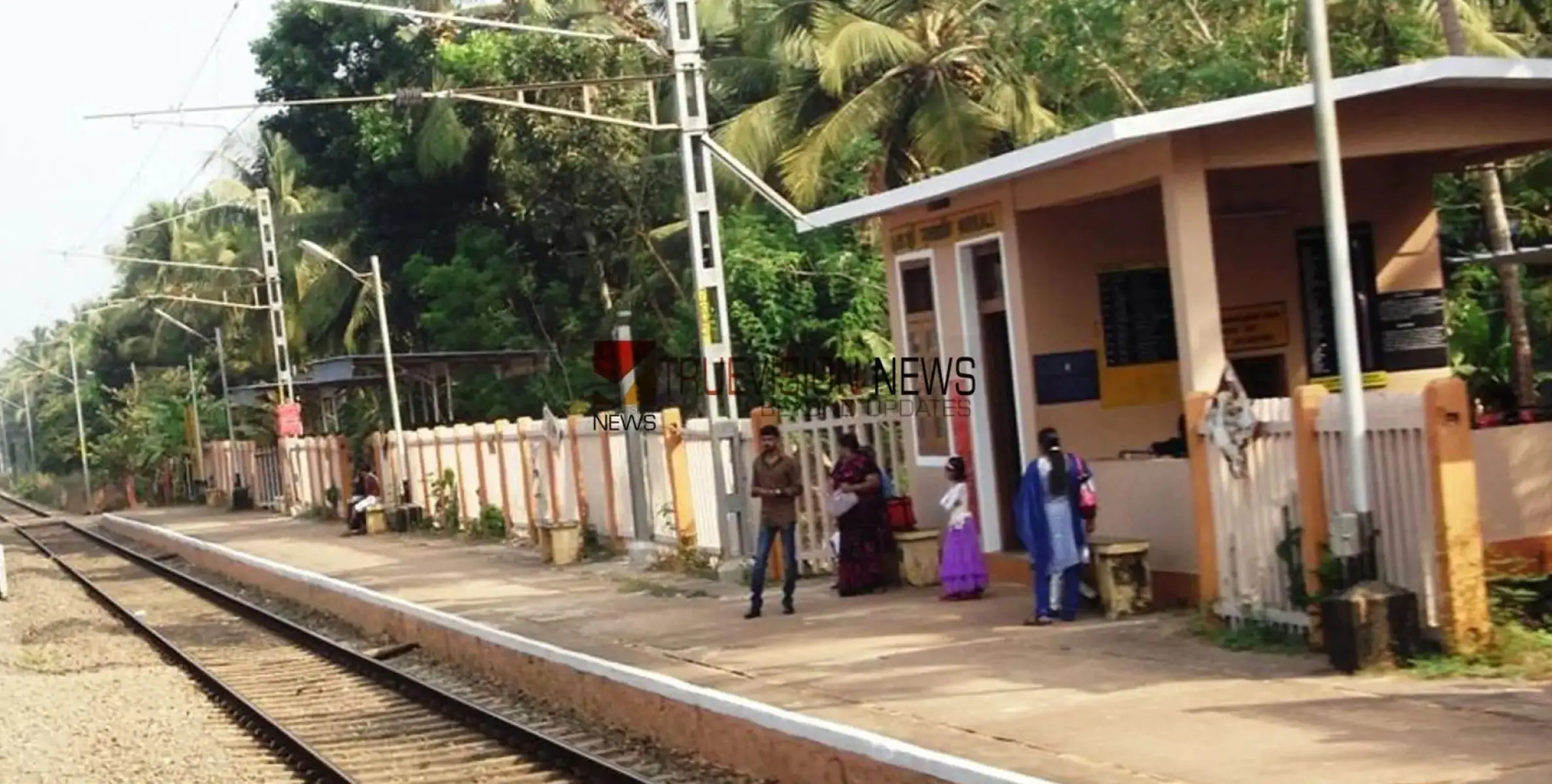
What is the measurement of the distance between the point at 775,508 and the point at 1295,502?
5162mm

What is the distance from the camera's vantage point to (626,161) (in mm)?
38250

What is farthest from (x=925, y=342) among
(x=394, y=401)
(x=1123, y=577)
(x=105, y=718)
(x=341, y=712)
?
(x=394, y=401)

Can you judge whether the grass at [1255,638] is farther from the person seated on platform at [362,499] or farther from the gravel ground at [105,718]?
the person seated on platform at [362,499]

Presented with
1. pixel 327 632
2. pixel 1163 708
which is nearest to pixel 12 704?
pixel 327 632

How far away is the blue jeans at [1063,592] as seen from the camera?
13.5 metres

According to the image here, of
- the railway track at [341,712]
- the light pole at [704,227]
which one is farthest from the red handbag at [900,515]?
the railway track at [341,712]

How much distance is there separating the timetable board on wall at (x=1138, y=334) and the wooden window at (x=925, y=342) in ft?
5.70

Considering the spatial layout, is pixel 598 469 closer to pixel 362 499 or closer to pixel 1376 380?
pixel 362 499

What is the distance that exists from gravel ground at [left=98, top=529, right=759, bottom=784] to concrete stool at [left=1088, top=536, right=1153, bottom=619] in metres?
3.35

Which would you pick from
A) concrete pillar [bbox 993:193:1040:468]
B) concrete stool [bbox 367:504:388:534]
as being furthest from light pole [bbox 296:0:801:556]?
concrete stool [bbox 367:504:388:534]

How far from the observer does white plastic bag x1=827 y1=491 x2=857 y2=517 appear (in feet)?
53.2

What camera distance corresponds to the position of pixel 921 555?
54.7ft

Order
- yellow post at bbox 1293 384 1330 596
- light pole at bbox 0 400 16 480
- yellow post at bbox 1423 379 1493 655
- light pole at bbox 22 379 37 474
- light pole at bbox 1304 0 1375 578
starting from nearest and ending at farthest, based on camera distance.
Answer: yellow post at bbox 1423 379 1493 655
light pole at bbox 1304 0 1375 578
yellow post at bbox 1293 384 1330 596
light pole at bbox 22 379 37 474
light pole at bbox 0 400 16 480

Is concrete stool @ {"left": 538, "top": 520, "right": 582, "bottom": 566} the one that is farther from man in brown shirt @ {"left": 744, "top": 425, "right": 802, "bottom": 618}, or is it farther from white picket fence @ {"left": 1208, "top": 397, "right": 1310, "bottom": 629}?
white picket fence @ {"left": 1208, "top": 397, "right": 1310, "bottom": 629}
